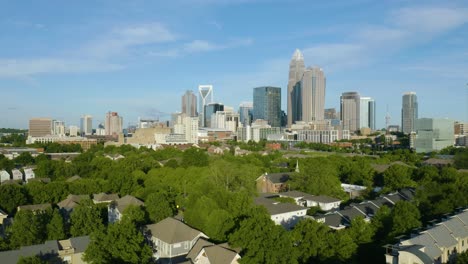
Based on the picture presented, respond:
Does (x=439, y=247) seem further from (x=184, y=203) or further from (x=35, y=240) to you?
(x=35, y=240)

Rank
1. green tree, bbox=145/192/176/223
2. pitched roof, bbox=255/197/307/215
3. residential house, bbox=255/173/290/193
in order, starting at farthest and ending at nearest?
residential house, bbox=255/173/290/193 < pitched roof, bbox=255/197/307/215 < green tree, bbox=145/192/176/223

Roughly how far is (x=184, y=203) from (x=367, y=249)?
12.5 meters

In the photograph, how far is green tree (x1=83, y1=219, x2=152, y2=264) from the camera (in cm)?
1594

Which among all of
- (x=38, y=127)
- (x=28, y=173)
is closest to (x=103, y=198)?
(x=28, y=173)

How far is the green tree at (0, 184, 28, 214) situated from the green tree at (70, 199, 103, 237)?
9.00 m

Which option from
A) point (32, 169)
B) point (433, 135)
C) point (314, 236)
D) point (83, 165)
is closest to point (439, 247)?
point (314, 236)

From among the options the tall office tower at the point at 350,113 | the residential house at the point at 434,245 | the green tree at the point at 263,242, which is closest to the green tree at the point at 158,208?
the green tree at the point at 263,242

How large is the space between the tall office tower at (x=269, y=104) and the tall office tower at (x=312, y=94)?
1116 cm

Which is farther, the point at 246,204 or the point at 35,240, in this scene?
the point at 246,204

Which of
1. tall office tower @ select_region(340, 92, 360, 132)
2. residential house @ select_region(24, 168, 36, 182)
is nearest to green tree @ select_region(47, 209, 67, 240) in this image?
residential house @ select_region(24, 168, 36, 182)

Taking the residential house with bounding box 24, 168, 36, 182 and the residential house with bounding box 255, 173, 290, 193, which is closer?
the residential house with bounding box 255, 173, 290, 193

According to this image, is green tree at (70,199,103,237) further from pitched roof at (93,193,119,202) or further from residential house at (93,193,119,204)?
pitched roof at (93,193,119,202)

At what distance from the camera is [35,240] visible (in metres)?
19.4

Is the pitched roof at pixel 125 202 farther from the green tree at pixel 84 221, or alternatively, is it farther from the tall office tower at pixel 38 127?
the tall office tower at pixel 38 127
